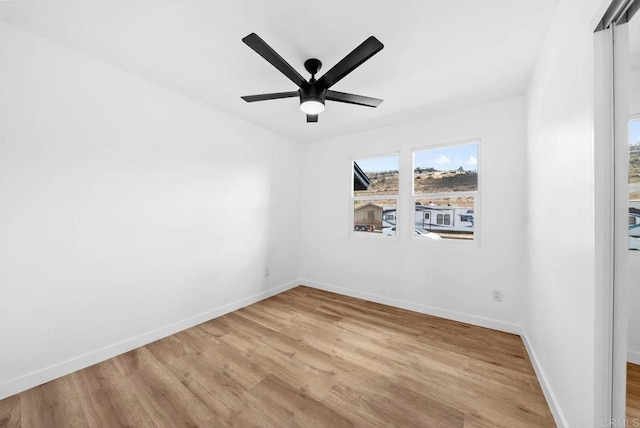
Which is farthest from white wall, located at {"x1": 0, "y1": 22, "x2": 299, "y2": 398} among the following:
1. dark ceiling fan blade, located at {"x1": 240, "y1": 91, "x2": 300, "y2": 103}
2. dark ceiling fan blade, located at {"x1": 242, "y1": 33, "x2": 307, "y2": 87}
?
dark ceiling fan blade, located at {"x1": 242, "y1": 33, "x2": 307, "y2": 87}

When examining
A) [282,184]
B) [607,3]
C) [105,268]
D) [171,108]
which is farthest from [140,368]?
[607,3]

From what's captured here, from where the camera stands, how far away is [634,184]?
3.04 feet

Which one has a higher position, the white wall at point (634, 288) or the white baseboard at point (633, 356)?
the white wall at point (634, 288)

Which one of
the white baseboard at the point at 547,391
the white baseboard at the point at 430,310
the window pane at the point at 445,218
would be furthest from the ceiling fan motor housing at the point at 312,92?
the white baseboard at the point at 430,310

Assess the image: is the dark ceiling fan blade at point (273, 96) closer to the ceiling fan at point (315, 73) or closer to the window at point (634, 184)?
the ceiling fan at point (315, 73)

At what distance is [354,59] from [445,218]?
89.3 inches

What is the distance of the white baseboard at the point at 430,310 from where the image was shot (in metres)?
2.64

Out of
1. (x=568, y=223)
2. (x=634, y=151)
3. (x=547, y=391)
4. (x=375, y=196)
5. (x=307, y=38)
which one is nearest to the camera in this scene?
(x=634, y=151)

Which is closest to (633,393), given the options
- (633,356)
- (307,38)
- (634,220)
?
(633,356)

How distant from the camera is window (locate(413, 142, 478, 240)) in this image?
Answer: 2.91 meters

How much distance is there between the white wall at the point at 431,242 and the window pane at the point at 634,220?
1.86 m

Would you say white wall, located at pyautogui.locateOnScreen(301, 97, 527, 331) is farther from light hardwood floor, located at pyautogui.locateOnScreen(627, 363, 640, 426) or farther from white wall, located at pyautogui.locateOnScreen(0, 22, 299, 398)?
light hardwood floor, located at pyautogui.locateOnScreen(627, 363, 640, 426)

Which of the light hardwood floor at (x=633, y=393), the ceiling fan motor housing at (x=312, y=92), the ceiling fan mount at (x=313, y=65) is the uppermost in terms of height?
the ceiling fan mount at (x=313, y=65)

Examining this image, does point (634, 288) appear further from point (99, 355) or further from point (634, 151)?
point (99, 355)
